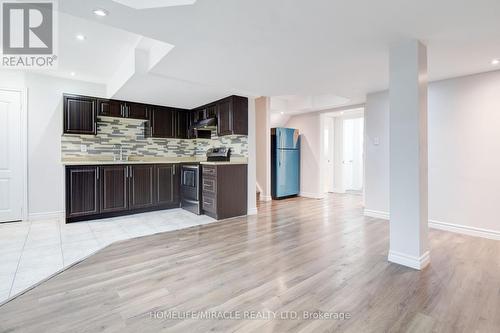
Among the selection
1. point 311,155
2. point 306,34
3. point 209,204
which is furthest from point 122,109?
point 311,155

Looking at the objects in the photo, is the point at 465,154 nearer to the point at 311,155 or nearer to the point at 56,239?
the point at 311,155

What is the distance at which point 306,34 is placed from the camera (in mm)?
2227

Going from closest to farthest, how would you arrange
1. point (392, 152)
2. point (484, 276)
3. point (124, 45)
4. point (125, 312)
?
point (125, 312) → point (484, 276) → point (392, 152) → point (124, 45)

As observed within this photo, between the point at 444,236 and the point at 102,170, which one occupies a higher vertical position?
the point at 102,170

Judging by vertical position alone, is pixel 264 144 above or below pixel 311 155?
above

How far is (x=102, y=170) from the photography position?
13.9 ft

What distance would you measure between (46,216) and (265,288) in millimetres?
4299

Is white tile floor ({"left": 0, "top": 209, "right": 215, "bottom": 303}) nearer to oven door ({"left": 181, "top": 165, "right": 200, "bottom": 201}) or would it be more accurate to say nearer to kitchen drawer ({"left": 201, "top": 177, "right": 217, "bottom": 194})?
oven door ({"left": 181, "top": 165, "right": 200, "bottom": 201})

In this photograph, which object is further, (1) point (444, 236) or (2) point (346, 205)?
(2) point (346, 205)

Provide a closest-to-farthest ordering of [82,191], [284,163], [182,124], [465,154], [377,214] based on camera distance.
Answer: [465,154], [82,191], [377,214], [182,124], [284,163]

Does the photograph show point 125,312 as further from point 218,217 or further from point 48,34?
point 48,34

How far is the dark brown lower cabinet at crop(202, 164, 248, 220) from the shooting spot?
4219mm

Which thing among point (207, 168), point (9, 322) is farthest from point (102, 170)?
point (9, 322)

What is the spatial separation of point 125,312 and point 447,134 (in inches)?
173
